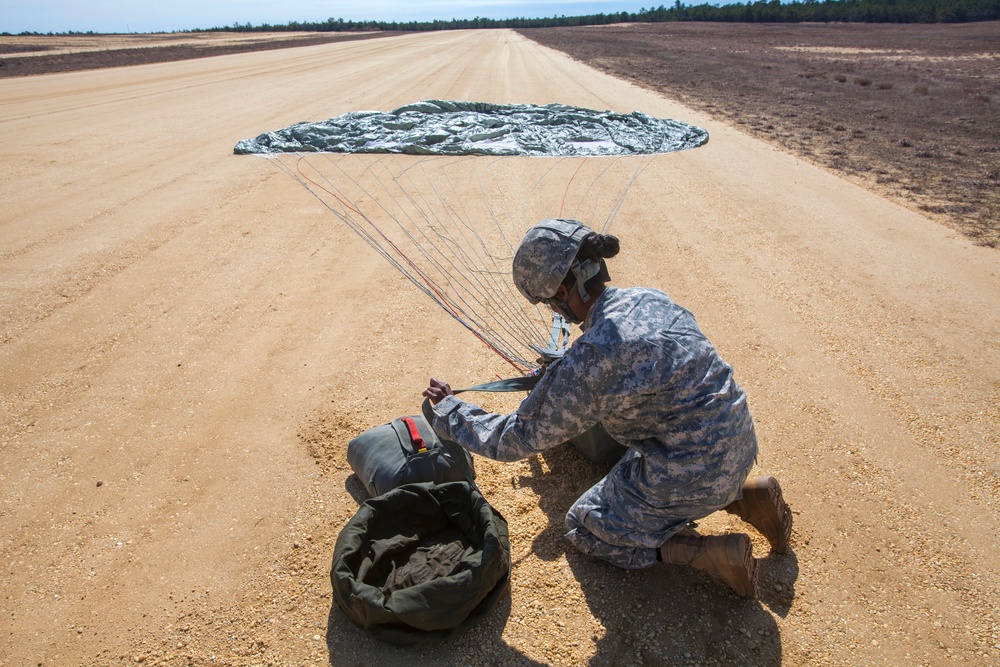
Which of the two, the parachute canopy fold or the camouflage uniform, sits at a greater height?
the camouflage uniform

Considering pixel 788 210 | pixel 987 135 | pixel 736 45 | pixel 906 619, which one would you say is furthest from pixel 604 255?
pixel 736 45

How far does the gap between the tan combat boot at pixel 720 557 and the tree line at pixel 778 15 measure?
64.2 meters

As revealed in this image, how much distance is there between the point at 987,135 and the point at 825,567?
11863mm

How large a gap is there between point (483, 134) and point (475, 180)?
6.67ft

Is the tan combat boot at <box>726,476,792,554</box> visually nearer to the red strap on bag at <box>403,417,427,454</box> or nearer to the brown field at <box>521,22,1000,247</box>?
the red strap on bag at <box>403,417,427,454</box>

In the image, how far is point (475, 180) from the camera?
7.88m

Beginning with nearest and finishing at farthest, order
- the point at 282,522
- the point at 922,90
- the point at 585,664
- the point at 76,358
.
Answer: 1. the point at 585,664
2. the point at 282,522
3. the point at 76,358
4. the point at 922,90

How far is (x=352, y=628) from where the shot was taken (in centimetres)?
232

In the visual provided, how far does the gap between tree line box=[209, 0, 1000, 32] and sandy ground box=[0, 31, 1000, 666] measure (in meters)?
59.8

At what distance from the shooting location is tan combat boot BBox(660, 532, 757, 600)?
226cm

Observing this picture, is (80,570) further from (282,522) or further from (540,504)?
(540,504)

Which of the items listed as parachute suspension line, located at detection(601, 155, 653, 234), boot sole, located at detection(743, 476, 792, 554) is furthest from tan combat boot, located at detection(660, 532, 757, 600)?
parachute suspension line, located at detection(601, 155, 653, 234)

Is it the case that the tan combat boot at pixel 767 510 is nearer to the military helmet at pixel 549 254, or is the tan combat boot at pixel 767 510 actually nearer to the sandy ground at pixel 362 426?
the sandy ground at pixel 362 426

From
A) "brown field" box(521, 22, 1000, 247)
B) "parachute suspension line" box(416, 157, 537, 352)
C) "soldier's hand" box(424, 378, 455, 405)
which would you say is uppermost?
"soldier's hand" box(424, 378, 455, 405)
